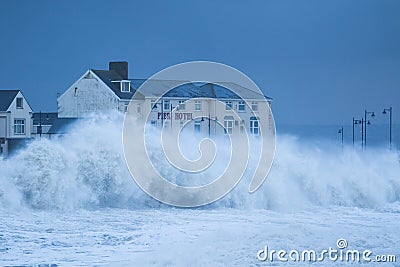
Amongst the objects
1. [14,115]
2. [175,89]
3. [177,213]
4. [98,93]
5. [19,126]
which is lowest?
[177,213]

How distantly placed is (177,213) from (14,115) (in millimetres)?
29311

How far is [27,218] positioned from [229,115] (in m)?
34.3

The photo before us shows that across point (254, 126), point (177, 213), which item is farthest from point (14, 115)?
point (177, 213)

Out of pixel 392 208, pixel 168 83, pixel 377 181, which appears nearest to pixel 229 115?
pixel 168 83

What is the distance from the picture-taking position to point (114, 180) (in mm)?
19422

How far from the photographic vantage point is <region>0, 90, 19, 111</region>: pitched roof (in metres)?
44.0

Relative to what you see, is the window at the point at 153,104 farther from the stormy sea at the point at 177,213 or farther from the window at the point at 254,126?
the stormy sea at the point at 177,213

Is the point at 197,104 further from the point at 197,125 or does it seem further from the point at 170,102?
the point at 170,102

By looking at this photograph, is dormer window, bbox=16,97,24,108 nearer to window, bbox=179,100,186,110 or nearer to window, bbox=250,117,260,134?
window, bbox=179,100,186,110

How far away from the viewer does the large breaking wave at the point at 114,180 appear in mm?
18219

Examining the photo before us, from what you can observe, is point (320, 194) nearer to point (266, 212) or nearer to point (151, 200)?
point (266, 212)

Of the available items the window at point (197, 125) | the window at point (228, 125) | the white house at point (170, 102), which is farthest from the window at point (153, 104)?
the window at point (228, 125)

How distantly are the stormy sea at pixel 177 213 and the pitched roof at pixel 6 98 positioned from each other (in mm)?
21040

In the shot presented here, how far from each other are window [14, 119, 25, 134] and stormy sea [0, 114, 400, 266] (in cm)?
2166
